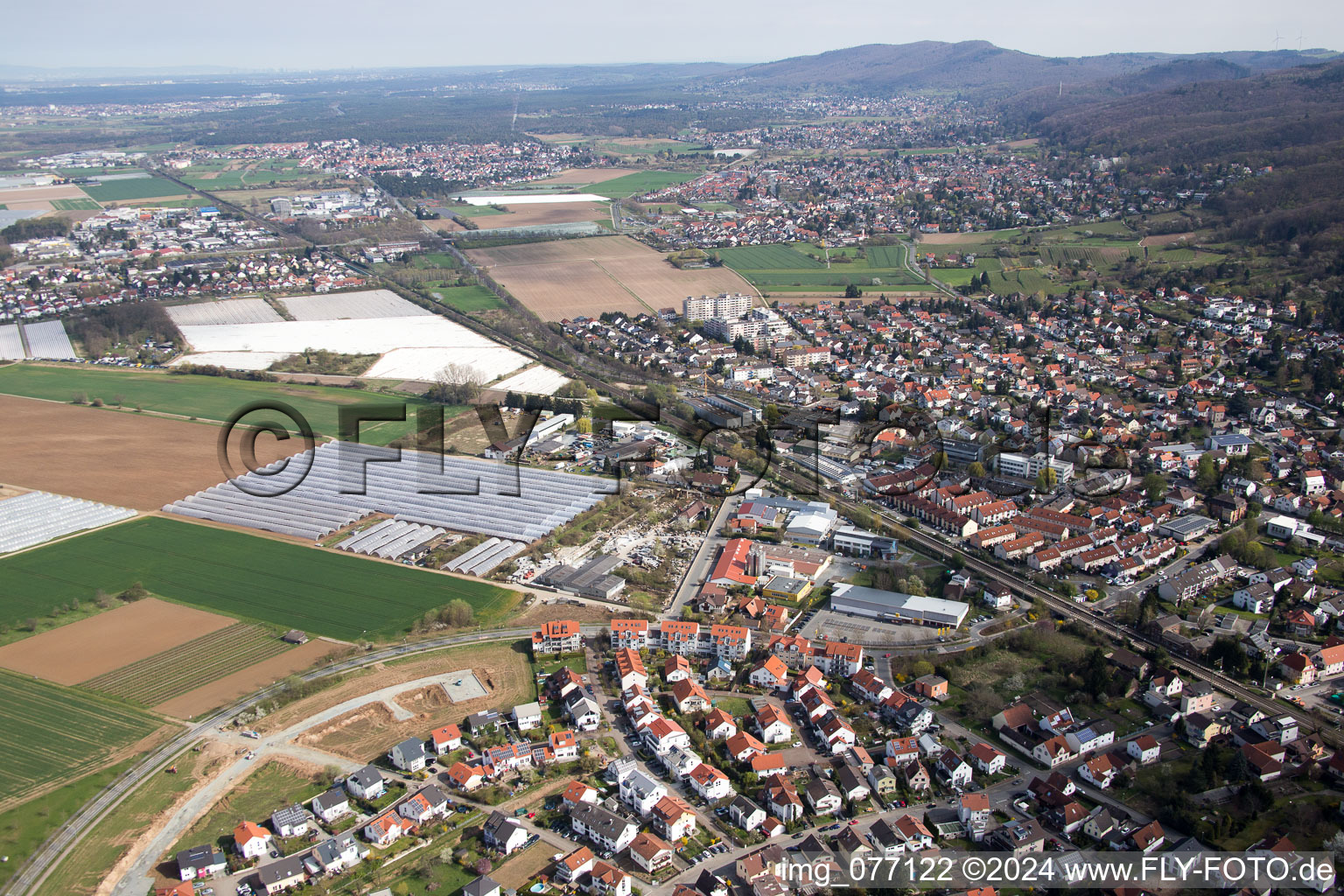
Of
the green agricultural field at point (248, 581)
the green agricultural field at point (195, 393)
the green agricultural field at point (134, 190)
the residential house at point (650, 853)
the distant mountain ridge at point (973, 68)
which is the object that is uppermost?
the distant mountain ridge at point (973, 68)

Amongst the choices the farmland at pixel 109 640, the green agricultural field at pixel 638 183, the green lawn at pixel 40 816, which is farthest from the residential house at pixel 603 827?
the green agricultural field at pixel 638 183

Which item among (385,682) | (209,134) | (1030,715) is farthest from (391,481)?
(209,134)

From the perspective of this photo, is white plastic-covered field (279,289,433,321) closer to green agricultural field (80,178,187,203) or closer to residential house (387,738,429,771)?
residential house (387,738,429,771)

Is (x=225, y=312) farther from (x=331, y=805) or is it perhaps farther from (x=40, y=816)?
(x=331, y=805)

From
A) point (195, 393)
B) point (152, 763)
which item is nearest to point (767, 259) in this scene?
point (195, 393)

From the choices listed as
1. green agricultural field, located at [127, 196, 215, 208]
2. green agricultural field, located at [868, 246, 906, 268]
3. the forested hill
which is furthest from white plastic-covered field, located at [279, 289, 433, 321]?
the forested hill

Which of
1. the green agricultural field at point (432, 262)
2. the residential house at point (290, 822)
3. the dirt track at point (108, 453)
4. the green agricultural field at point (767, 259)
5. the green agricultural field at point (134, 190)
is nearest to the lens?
the residential house at point (290, 822)

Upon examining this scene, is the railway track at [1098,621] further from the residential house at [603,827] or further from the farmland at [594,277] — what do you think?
the farmland at [594,277]
